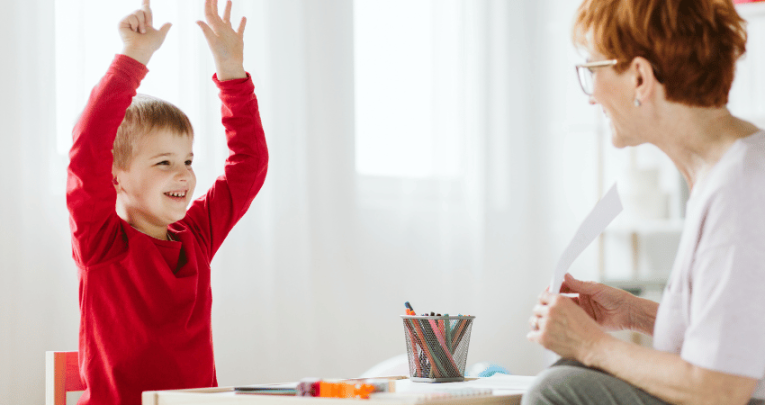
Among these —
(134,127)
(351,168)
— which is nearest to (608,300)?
(134,127)

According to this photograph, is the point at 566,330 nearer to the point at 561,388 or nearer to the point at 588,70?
the point at 561,388

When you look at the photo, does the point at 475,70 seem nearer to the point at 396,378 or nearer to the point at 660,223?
the point at 660,223

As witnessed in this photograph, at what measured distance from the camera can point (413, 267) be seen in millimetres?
2834

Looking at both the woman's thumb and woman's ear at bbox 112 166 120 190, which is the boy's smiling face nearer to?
woman's ear at bbox 112 166 120 190

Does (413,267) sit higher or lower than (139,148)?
lower

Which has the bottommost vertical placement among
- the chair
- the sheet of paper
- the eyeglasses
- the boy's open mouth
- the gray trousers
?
the chair

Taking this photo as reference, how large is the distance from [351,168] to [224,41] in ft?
4.03

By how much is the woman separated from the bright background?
1.25 m

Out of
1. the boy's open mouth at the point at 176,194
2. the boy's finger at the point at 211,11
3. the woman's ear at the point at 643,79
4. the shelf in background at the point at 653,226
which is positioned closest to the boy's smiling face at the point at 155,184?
the boy's open mouth at the point at 176,194

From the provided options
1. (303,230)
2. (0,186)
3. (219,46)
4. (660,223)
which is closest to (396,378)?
(219,46)

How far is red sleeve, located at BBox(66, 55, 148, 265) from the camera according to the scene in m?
1.12

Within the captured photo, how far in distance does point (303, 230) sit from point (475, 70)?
1.18 metres

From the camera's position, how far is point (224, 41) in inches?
54.4

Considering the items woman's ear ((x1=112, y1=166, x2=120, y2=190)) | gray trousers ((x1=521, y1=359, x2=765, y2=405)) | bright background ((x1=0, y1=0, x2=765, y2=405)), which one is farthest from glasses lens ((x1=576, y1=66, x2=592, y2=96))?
bright background ((x1=0, y1=0, x2=765, y2=405))
